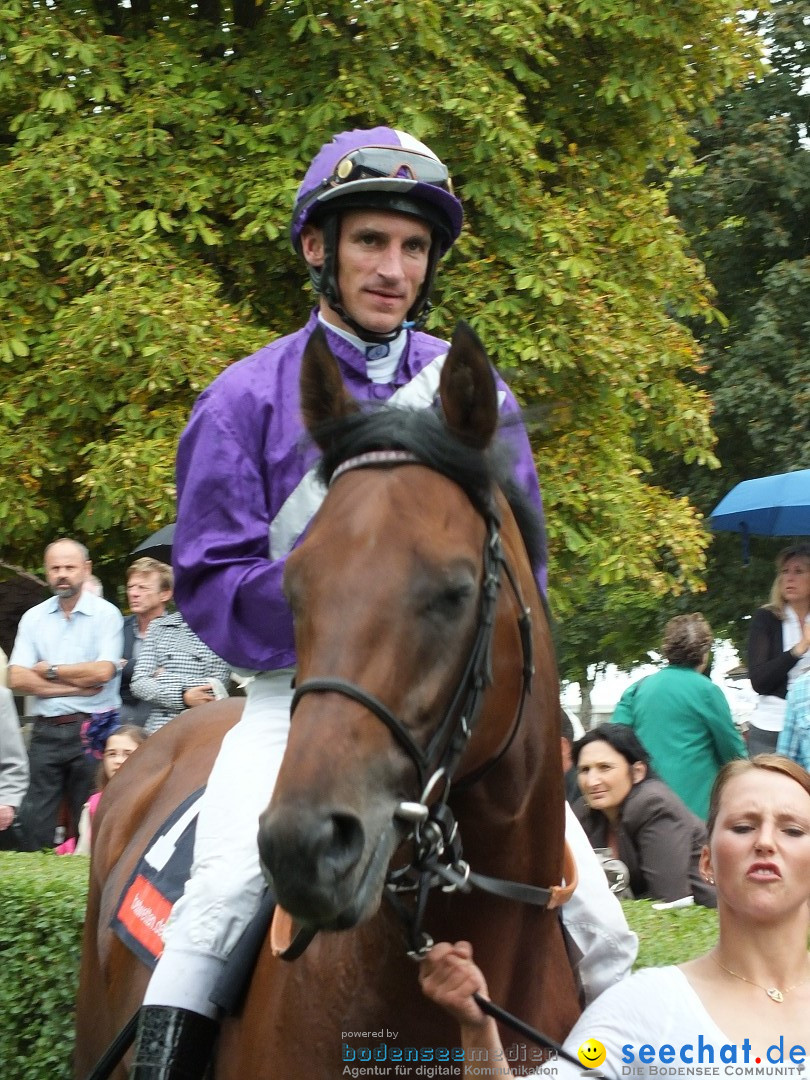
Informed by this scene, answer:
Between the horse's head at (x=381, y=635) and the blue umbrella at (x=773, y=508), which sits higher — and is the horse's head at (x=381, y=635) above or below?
below

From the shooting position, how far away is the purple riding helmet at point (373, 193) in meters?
3.33

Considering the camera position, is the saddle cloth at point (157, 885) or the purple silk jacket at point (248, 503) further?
the saddle cloth at point (157, 885)

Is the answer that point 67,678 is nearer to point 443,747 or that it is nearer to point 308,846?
point 443,747

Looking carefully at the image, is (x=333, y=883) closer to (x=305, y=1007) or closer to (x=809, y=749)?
(x=305, y=1007)

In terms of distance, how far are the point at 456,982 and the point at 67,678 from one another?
633 centimetres

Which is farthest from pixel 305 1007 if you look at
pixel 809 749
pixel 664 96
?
pixel 664 96

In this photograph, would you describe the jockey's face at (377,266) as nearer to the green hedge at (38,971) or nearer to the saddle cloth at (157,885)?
the saddle cloth at (157,885)

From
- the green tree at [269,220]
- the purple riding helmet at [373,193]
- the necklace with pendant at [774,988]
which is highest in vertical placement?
the green tree at [269,220]

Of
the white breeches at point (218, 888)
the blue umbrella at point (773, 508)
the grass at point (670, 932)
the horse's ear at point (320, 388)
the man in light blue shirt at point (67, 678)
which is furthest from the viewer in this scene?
the blue umbrella at point (773, 508)

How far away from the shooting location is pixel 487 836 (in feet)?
9.16

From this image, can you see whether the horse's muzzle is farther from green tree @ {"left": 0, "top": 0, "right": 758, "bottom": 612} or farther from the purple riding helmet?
green tree @ {"left": 0, "top": 0, "right": 758, "bottom": 612}

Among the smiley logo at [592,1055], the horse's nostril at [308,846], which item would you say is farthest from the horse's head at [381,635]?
the smiley logo at [592,1055]

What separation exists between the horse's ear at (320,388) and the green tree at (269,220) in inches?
289

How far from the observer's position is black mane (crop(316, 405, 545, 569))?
265 centimetres
